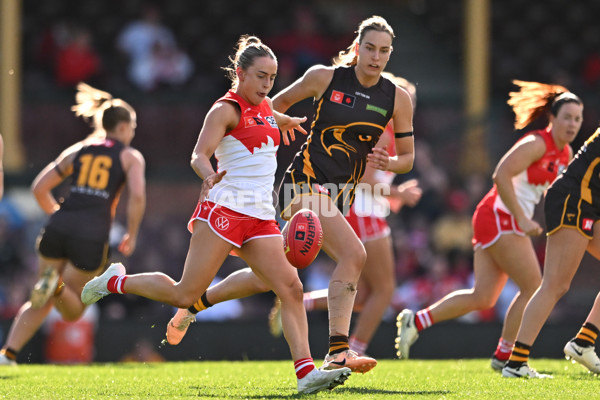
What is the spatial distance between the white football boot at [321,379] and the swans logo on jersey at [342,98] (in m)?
1.92

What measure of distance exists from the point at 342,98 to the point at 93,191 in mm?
2838

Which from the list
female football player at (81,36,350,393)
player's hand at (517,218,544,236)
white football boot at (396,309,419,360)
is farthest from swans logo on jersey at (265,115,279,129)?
white football boot at (396,309,419,360)

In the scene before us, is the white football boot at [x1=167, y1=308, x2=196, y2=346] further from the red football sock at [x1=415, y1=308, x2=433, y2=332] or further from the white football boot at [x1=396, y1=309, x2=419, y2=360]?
the red football sock at [x1=415, y1=308, x2=433, y2=332]

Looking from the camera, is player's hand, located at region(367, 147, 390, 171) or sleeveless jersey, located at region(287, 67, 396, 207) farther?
sleeveless jersey, located at region(287, 67, 396, 207)

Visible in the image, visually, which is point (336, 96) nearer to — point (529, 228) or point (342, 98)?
point (342, 98)

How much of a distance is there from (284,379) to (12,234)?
268 inches

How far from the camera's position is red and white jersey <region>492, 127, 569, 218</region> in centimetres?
749

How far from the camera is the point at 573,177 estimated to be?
6949 mm

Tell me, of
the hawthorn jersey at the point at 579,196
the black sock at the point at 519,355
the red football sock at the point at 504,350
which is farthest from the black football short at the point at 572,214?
the red football sock at the point at 504,350

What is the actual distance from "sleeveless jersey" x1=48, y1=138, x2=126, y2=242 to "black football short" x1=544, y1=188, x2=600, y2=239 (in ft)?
12.3

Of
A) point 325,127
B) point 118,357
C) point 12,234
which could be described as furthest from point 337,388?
point 12,234

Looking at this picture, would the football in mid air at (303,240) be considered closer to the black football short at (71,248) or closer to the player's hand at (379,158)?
the player's hand at (379,158)

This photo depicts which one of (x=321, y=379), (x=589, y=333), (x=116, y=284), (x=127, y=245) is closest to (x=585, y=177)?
(x=589, y=333)

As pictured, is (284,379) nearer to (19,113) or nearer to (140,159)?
(140,159)
